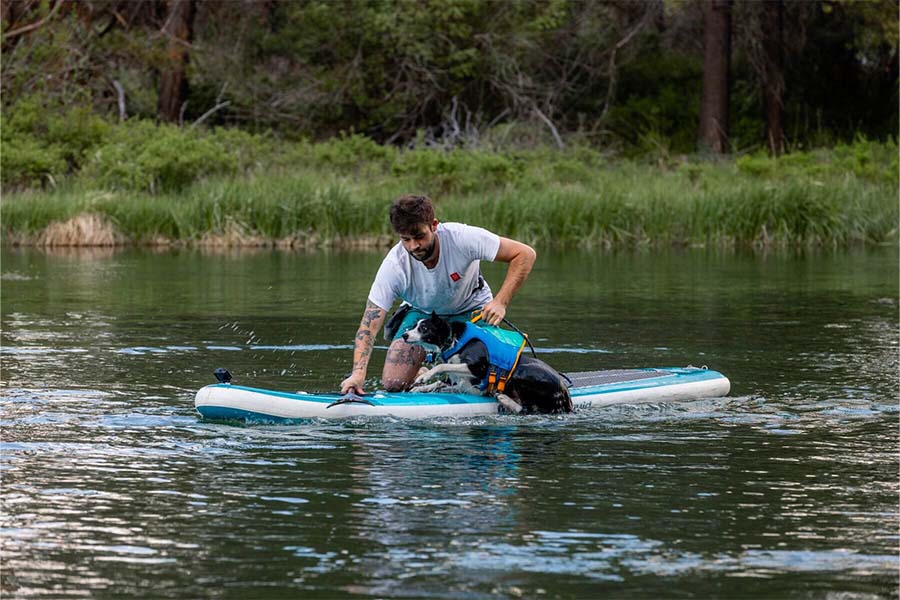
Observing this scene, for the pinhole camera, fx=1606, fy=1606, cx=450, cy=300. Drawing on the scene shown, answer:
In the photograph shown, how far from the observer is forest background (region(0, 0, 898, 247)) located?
88.5ft

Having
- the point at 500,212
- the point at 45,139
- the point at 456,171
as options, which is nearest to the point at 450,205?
the point at 500,212

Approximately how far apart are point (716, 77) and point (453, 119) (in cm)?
636

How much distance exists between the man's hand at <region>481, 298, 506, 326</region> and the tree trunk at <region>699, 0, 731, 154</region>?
89.0 feet

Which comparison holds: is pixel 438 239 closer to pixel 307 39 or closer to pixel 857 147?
pixel 857 147

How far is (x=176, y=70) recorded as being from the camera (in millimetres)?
38781

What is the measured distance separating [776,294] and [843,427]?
9158 millimetres

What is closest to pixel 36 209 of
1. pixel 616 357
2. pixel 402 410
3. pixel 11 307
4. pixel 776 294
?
pixel 11 307

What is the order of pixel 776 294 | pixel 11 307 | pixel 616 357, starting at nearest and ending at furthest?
pixel 616 357 → pixel 11 307 → pixel 776 294

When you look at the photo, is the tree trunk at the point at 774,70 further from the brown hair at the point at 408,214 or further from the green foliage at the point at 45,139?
the brown hair at the point at 408,214

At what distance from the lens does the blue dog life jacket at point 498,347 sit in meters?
9.47

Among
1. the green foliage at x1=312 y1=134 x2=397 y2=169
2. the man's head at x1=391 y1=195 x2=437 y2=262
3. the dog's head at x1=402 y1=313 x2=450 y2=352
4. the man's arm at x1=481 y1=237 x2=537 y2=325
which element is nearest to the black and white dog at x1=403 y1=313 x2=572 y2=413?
the dog's head at x1=402 y1=313 x2=450 y2=352

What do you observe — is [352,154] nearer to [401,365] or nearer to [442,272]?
[401,365]

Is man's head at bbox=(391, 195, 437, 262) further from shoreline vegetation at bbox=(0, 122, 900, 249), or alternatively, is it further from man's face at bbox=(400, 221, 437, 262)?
Answer: shoreline vegetation at bbox=(0, 122, 900, 249)

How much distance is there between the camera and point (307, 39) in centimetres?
4119
